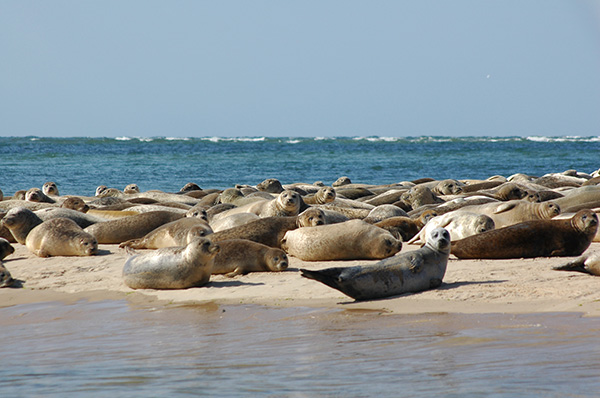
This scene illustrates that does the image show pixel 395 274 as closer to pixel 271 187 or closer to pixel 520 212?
pixel 520 212

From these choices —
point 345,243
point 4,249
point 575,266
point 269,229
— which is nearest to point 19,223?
point 4,249

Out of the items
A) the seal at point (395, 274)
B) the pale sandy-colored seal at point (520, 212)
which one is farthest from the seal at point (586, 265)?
the pale sandy-colored seal at point (520, 212)

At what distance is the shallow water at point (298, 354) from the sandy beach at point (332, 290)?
0.82 feet

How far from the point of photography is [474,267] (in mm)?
6301

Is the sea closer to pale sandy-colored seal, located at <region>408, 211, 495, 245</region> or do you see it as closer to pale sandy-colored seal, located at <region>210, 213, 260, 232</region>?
pale sandy-colored seal, located at <region>210, 213, 260, 232</region>

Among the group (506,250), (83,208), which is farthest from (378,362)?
(83,208)

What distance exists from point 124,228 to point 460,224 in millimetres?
3823

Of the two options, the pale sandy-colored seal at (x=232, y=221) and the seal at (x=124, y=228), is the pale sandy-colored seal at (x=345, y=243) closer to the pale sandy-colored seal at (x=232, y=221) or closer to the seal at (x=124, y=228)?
the pale sandy-colored seal at (x=232, y=221)

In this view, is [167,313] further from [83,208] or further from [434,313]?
[83,208]

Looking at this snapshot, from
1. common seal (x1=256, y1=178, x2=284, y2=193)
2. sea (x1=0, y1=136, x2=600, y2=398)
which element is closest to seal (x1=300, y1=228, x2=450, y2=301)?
sea (x1=0, y1=136, x2=600, y2=398)

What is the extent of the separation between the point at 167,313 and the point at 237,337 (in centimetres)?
105

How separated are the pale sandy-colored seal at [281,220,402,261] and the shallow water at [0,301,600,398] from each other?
1651mm

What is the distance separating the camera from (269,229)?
7.59 metres

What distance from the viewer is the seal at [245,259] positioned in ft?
21.7
